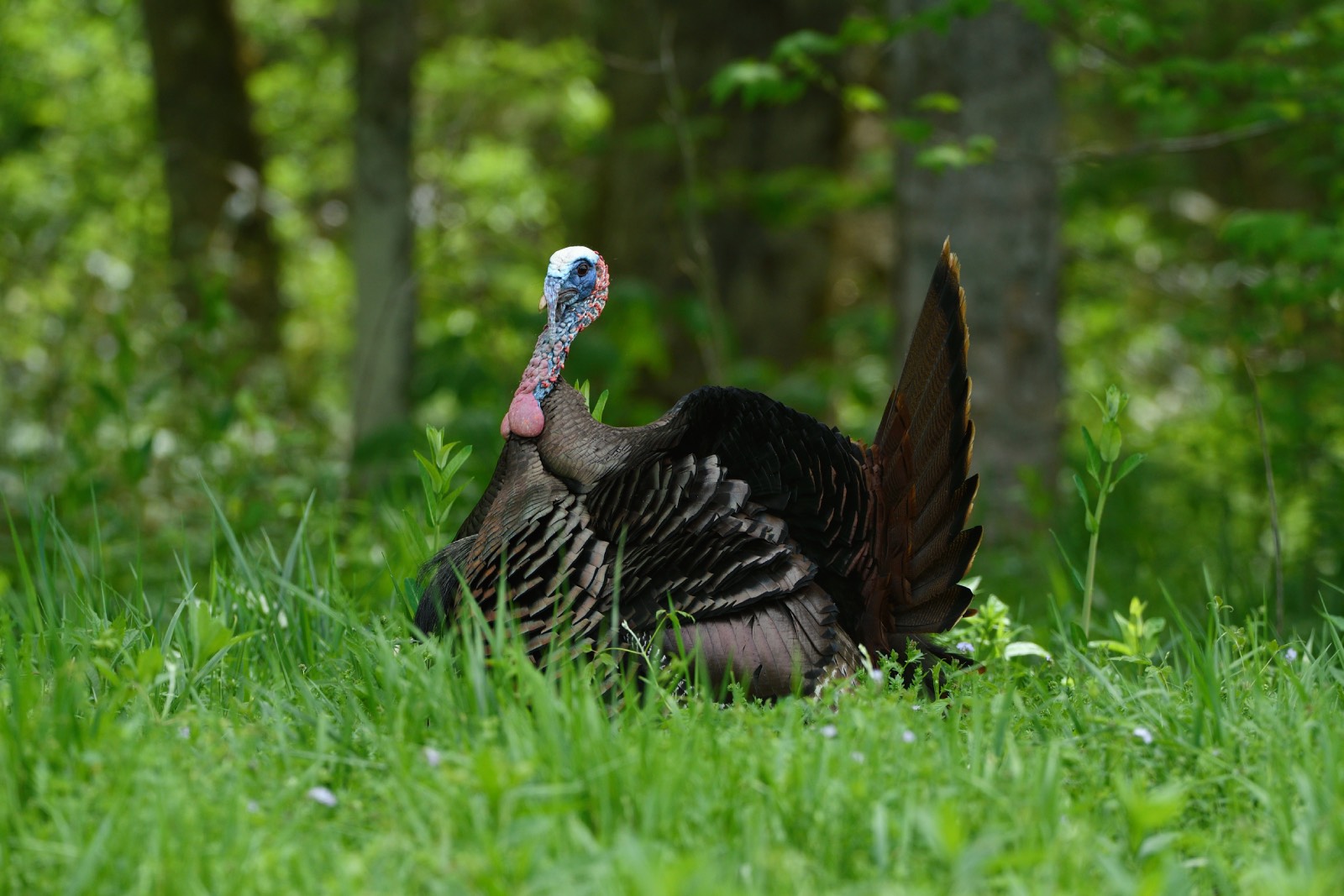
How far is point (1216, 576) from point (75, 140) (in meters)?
10.6

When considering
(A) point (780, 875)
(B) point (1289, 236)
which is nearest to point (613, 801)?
(A) point (780, 875)

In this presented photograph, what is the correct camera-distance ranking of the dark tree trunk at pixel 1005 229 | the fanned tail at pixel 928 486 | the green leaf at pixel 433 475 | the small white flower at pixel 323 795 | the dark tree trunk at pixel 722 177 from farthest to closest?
the dark tree trunk at pixel 722 177
the dark tree trunk at pixel 1005 229
the green leaf at pixel 433 475
the fanned tail at pixel 928 486
the small white flower at pixel 323 795

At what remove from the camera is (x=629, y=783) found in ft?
7.09

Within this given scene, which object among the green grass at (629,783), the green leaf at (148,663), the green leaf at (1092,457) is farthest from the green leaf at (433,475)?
the green leaf at (1092,457)

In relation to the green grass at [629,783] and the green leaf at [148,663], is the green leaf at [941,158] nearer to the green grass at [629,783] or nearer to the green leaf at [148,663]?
the green grass at [629,783]

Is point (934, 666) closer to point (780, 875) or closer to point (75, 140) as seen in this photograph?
point (780, 875)

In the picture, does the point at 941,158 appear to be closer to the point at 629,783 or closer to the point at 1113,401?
the point at 1113,401

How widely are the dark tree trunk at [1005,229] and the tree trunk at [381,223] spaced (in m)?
2.41

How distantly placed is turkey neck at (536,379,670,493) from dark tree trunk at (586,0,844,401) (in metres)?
5.22

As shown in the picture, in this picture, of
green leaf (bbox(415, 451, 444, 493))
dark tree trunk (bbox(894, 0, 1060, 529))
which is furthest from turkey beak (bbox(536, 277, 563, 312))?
dark tree trunk (bbox(894, 0, 1060, 529))

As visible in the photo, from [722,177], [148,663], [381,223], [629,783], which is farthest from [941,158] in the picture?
[722,177]

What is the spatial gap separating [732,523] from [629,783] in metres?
0.85

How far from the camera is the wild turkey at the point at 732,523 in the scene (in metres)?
2.85

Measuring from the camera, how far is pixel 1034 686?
2.97 meters
